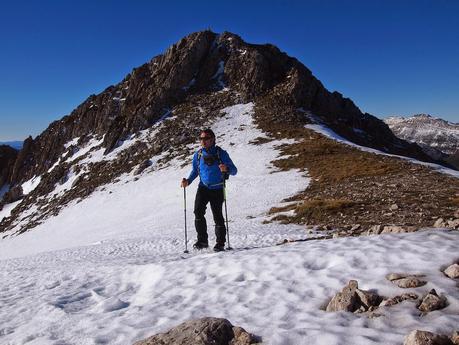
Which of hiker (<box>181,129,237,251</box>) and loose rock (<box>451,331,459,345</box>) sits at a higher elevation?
hiker (<box>181,129,237,251</box>)

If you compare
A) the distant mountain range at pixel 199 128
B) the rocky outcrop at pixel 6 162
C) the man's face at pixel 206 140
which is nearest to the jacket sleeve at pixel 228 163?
the man's face at pixel 206 140

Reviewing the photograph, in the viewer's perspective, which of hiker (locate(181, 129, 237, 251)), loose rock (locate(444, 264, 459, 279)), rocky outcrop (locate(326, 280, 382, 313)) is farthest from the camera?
hiker (locate(181, 129, 237, 251))

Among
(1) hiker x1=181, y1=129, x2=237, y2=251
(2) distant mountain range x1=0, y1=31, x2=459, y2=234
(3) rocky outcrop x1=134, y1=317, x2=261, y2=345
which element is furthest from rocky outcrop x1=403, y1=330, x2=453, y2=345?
(2) distant mountain range x1=0, y1=31, x2=459, y2=234

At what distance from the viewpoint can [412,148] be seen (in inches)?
2943

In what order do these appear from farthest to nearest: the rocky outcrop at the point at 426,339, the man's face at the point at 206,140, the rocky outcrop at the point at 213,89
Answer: the rocky outcrop at the point at 213,89, the man's face at the point at 206,140, the rocky outcrop at the point at 426,339

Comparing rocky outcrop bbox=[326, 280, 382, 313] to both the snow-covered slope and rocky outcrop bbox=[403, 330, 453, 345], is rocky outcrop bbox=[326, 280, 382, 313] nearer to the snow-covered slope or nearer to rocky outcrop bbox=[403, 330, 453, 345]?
the snow-covered slope

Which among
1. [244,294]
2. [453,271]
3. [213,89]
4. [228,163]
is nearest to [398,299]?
[453,271]

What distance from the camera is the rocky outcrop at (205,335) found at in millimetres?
5348

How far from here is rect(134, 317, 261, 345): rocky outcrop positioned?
5.35m

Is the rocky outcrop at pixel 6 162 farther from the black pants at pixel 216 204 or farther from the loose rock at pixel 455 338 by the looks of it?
the loose rock at pixel 455 338

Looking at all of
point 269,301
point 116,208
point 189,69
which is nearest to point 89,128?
point 189,69

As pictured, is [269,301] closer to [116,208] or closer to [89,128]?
[116,208]

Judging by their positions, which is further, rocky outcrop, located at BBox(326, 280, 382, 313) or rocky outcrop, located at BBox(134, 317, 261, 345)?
rocky outcrop, located at BBox(326, 280, 382, 313)

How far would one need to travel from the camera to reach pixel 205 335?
5.44m
